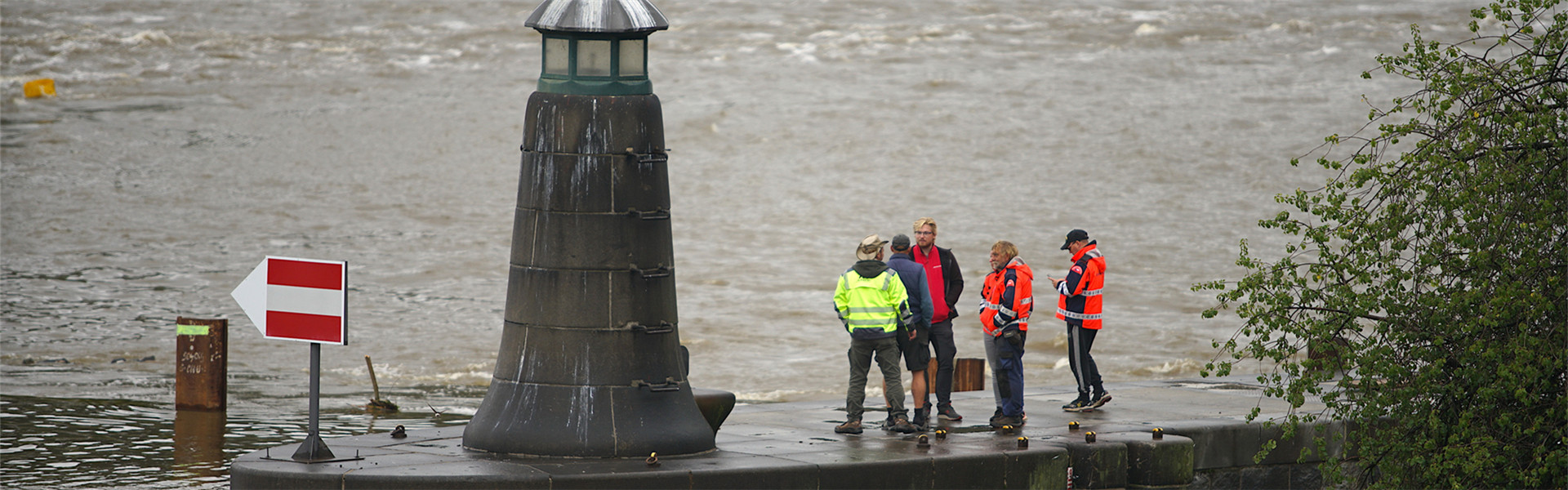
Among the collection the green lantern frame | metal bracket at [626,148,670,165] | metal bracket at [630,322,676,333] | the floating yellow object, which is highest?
the floating yellow object

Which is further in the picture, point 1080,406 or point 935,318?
point 1080,406

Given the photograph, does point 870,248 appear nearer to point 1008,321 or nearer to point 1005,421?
point 1008,321

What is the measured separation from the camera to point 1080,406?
1247cm

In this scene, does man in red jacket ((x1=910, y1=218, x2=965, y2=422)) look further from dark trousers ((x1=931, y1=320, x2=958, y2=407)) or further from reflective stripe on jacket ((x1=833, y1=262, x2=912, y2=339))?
reflective stripe on jacket ((x1=833, y1=262, x2=912, y2=339))

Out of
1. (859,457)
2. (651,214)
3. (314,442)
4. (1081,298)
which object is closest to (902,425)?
(859,457)

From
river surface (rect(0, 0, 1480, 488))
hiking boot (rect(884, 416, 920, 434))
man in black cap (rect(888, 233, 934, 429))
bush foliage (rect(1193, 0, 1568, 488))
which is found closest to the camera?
bush foliage (rect(1193, 0, 1568, 488))

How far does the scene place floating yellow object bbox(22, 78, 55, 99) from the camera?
145ft

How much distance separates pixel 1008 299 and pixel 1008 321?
15cm

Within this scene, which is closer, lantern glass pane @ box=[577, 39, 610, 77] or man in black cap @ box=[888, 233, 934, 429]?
lantern glass pane @ box=[577, 39, 610, 77]

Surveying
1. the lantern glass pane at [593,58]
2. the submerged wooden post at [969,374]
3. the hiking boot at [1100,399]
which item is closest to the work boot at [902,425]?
the hiking boot at [1100,399]

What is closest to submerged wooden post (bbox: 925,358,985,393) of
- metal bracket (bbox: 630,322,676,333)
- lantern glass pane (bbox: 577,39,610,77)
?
metal bracket (bbox: 630,322,676,333)

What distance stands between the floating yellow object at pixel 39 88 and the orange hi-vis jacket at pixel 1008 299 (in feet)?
128

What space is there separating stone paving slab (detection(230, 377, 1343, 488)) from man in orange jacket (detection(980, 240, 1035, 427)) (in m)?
0.22

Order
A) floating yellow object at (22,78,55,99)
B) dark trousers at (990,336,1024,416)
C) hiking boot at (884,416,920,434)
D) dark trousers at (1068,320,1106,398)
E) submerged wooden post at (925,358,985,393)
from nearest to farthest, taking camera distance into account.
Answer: hiking boot at (884,416,920,434) < dark trousers at (990,336,1024,416) < dark trousers at (1068,320,1106,398) < submerged wooden post at (925,358,985,393) < floating yellow object at (22,78,55,99)
